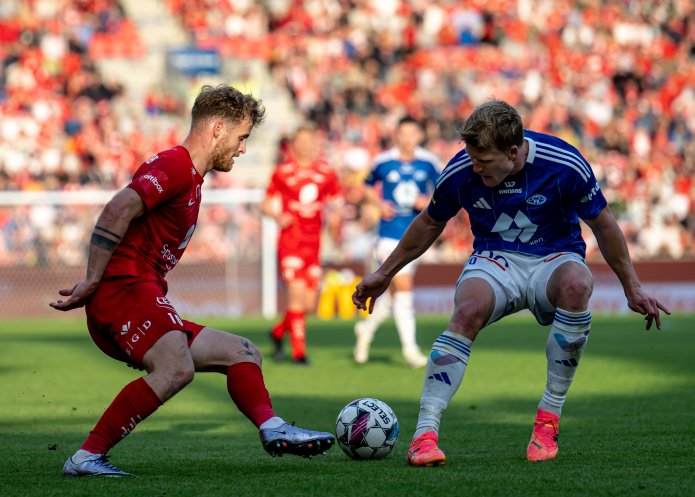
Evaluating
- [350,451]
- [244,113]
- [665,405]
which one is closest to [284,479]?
[350,451]

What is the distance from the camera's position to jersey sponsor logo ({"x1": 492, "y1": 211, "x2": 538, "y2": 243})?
559cm

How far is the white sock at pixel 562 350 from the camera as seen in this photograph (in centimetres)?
550

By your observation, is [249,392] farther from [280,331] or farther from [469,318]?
[280,331]

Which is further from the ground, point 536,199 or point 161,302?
point 536,199

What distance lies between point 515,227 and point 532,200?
172 millimetres

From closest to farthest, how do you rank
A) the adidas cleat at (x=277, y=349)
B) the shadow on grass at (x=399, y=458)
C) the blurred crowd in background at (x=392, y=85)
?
the shadow on grass at (x=399, y=458)
the adidas cleat at (x=277, y=349)
the blurred crowd in background at (x=392, y=85)

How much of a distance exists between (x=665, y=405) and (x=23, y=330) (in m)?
10.9

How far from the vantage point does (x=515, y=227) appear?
5625mm

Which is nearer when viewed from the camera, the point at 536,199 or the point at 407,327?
the point at 536,199

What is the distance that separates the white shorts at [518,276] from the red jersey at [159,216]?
1.33 meters

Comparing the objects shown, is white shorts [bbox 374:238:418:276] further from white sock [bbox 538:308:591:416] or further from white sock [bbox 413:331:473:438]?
white sock [bbox 413:331:473:438]

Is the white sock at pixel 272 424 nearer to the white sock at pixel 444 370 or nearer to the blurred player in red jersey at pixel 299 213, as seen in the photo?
the white sock at pixel 444 370

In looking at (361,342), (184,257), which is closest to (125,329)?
(361,342)

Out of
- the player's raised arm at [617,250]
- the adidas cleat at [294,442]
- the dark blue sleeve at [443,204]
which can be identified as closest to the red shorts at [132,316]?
the adidas cleat at [294,442]
